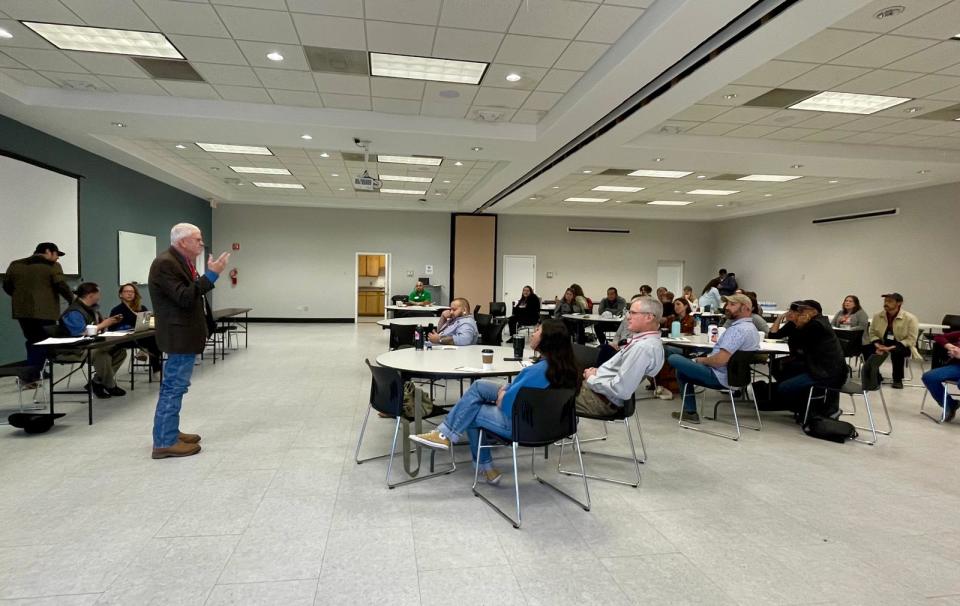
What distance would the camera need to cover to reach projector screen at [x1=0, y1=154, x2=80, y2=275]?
6289 millimetres

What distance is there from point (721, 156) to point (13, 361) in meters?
10.3

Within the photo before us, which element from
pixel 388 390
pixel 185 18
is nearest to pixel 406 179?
pixel 185 18

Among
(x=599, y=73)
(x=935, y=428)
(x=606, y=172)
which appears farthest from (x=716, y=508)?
(x=606, y=172)

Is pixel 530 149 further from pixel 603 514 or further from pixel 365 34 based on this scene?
pixel 603 514

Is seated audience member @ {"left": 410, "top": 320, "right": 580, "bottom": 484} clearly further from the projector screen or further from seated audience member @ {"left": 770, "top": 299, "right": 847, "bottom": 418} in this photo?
the projector screen

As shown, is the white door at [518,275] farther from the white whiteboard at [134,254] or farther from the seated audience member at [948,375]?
the seated audience member at [948,375]

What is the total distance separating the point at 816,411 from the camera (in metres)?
4.97

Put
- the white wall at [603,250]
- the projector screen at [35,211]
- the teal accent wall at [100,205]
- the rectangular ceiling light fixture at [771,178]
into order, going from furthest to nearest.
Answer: the white wall at [603,250], the rectangular ceiling light fixture at [771,178], the teal accent wall at [100,205], the projector screen at [35,211]

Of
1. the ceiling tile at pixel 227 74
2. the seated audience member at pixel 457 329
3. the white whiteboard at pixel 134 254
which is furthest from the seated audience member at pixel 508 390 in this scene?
the white whiteboard at pixel 134 254

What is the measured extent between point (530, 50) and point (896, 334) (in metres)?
6.34

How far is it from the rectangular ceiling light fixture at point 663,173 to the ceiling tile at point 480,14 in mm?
5958

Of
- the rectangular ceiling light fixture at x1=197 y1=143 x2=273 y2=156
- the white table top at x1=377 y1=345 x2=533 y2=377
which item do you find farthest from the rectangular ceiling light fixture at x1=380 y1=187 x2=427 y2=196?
the white table top at x1=377 y1=345 x2=533 y2=377

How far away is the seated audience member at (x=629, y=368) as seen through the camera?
3.35 metres

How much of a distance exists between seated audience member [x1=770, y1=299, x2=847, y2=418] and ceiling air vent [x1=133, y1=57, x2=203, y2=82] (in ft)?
21.2
